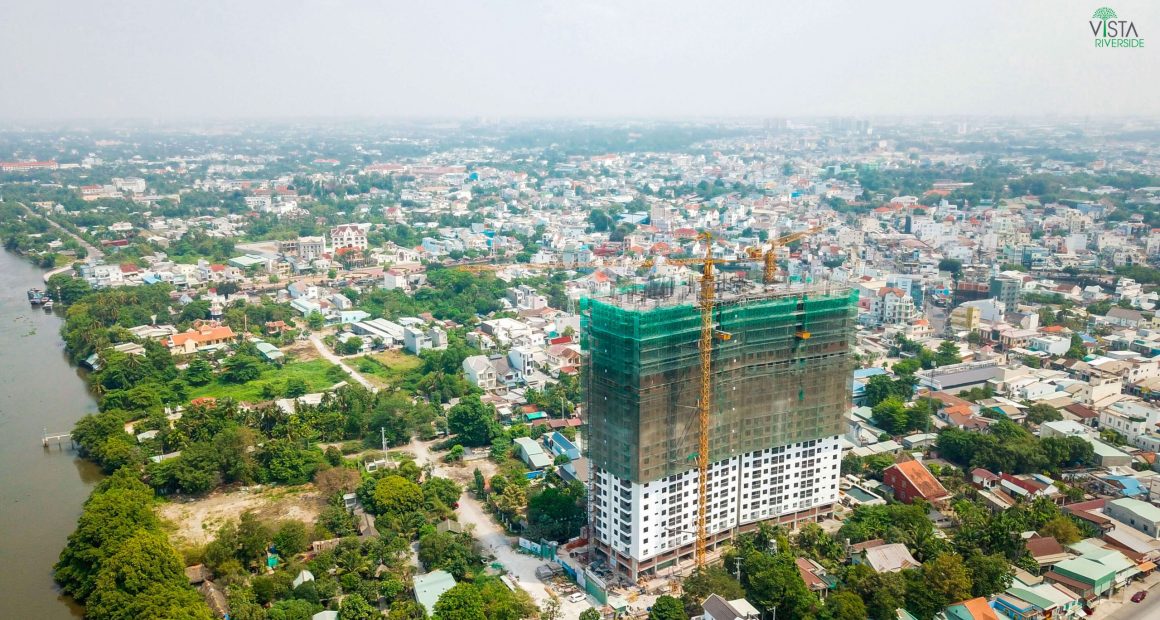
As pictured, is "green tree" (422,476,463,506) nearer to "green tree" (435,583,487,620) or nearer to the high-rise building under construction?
the high-rise building under construction

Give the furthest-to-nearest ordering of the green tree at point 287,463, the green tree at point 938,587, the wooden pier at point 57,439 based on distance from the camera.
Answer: the wooden pier at point 57,439 < the green tree at point 287,463 < the green tree at point 938,587

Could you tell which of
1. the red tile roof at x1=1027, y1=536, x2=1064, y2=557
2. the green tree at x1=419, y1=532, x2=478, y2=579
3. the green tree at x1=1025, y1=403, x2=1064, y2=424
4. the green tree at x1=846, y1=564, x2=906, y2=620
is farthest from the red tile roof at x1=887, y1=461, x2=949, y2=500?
the green tree at x1=419, y1=532, x2=478, y2=579

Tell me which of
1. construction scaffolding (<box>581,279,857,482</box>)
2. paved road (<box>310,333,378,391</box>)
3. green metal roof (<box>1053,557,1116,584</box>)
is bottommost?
paved road (<box>310,333,378,391</box>)

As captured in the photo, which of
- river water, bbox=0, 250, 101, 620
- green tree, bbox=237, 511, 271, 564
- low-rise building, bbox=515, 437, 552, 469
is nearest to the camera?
green tree, bbox=237, 511, 271, 564

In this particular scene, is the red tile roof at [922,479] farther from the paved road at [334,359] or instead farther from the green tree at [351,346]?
the green tree at [351,346]

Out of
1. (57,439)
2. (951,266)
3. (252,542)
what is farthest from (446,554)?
(951,266)

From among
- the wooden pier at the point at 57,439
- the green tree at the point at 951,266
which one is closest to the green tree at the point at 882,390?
the green tree at the point at 951,266

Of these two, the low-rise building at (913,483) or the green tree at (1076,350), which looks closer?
the low-rise building at (913,483)
